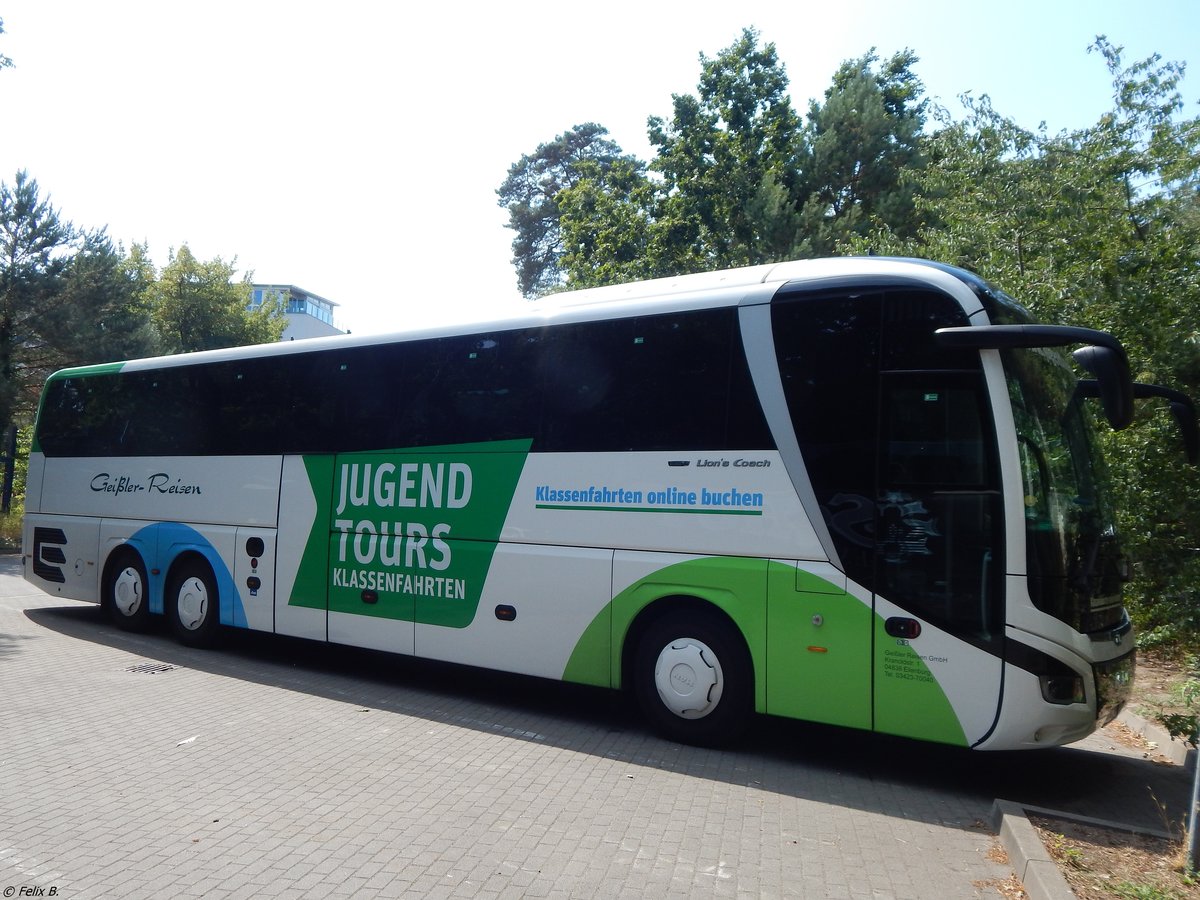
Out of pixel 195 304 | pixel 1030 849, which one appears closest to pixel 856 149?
pixel 1030 849

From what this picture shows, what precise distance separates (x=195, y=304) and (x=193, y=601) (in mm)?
34469

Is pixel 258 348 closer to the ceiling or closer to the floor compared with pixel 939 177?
closer to the floor

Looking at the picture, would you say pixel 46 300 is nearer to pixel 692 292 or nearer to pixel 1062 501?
pixel 692 292

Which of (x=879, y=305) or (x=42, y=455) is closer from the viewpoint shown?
(x=879, y=305)

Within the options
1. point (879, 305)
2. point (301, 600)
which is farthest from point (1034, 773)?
point (301, 600)

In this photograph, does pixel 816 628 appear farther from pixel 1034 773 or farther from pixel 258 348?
pixel 258 348

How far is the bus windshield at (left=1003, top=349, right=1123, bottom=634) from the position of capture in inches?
248

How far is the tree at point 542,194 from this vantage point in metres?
48.6

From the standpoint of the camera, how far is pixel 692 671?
7535 mm

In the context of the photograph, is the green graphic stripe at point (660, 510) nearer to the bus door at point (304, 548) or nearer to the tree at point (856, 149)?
the bus door at point (304, 548)

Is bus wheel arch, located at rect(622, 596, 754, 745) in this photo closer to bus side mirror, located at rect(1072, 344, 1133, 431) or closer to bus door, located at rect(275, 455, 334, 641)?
bus side mirror, located at rect(1072, 344, 1133, 431)

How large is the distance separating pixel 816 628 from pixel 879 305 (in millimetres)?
2343

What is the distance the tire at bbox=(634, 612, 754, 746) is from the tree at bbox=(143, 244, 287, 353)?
1511 inches

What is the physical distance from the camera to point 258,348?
1134 centimetres
